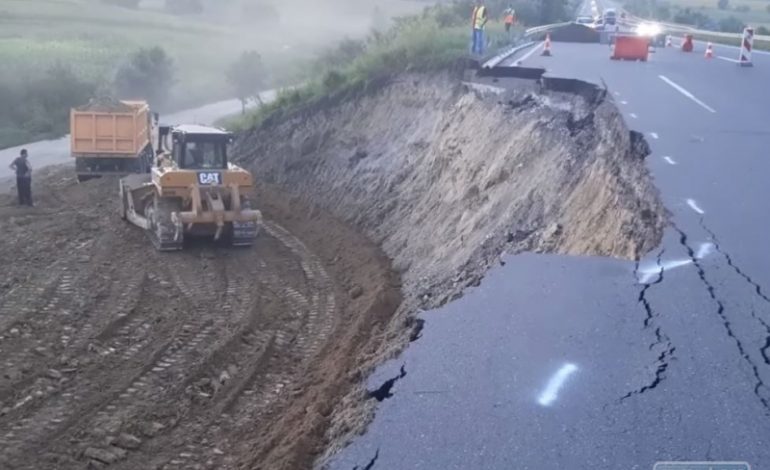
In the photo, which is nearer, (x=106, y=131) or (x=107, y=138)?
(x=106, y=131)

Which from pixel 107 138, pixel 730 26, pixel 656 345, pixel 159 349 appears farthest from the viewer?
pixel 730 26

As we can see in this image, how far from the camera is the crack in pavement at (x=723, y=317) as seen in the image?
7.79 m

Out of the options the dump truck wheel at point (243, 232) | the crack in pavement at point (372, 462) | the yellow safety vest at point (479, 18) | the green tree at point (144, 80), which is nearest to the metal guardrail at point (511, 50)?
the yellow safety vest at point (479, 18)

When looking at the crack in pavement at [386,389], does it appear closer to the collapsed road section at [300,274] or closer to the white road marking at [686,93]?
the collapsed road section at [300,274]

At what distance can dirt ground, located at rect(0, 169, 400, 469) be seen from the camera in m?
11.4

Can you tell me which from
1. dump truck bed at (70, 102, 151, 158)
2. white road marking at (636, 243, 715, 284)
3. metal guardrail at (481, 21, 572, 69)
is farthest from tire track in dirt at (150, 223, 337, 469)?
dump truck bed at (70, 102, 151, 158)

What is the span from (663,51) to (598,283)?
32372mm

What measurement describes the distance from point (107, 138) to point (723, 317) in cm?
2272

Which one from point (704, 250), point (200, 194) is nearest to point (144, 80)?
point (200, 194)

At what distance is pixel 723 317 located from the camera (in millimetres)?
9273

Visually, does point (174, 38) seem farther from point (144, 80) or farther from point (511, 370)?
point (511, 370)

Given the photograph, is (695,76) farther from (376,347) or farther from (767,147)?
(376,347)

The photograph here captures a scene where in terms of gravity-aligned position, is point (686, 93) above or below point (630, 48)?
below

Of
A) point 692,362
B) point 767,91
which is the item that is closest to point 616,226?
point 692,362
